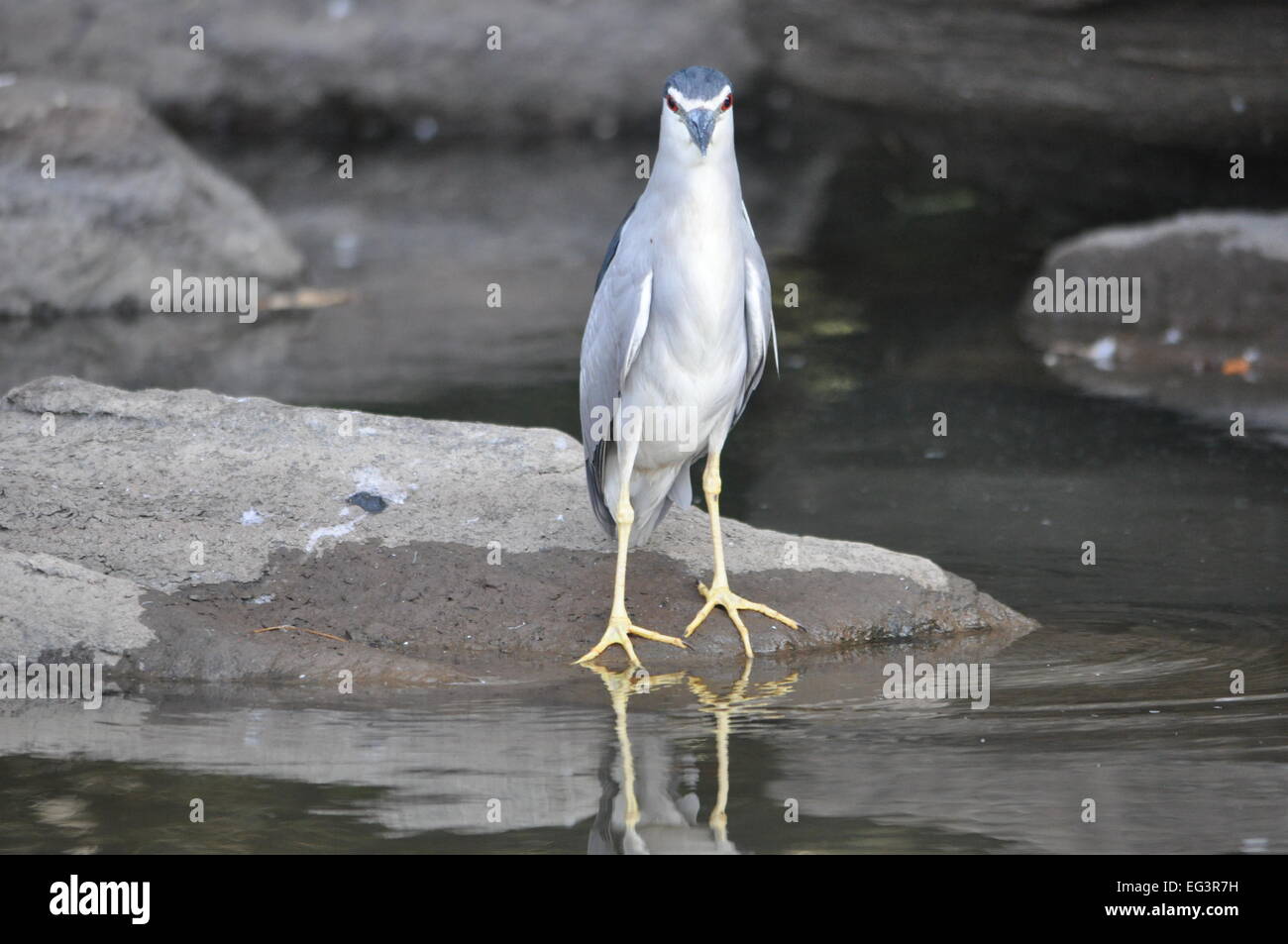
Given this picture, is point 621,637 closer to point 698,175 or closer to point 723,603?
point 723,603

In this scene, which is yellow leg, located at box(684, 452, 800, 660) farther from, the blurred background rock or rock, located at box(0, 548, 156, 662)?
the blurred background rock

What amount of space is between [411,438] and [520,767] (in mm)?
2205

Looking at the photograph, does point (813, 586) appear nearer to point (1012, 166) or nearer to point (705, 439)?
point (705, 439)

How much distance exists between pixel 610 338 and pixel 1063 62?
8177mm

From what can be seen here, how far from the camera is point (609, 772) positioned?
15.0 feet

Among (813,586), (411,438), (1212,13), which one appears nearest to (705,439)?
(813,586)

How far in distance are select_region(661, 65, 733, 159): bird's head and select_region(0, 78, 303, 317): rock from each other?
822 cm

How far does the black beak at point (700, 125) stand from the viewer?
17.1ft

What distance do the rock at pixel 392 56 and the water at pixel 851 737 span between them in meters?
10.7

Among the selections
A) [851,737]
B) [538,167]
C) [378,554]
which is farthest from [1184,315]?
[538,167]

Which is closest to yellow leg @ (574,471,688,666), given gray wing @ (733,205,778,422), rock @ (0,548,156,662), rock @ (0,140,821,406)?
gray wing @ (733,205,778,422)

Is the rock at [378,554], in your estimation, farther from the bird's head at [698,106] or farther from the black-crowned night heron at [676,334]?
the bird's head at [698,106]

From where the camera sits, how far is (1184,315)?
11.4 m

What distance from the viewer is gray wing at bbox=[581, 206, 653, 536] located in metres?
5.56
